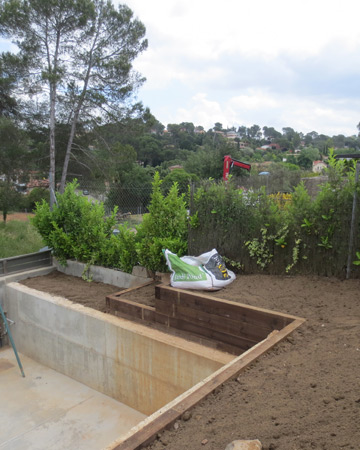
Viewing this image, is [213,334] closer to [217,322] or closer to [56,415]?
[217,322]

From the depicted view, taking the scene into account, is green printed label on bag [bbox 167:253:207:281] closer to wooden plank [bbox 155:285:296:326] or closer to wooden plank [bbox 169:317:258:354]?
wooden plank [bbox 155:285:296:326]

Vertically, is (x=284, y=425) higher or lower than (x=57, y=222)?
lower

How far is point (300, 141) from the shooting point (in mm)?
135000

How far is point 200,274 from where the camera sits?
5750 millimetres

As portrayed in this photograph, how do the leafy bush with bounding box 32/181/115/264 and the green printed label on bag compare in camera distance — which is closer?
the green printed label on bag

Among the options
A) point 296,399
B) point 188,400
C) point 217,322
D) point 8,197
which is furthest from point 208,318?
point 8,197

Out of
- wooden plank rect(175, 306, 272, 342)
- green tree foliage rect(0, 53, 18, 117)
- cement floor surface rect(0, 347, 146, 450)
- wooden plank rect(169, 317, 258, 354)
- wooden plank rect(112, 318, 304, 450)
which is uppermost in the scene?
Answer: green tree foliage rect(0, 53, 18, 117)

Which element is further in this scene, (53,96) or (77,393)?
(53,96)

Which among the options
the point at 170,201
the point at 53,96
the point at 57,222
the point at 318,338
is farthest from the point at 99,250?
the point at 53,96

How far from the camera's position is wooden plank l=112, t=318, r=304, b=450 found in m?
2.44

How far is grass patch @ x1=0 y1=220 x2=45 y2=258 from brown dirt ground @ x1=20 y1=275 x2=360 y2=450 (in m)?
9.72

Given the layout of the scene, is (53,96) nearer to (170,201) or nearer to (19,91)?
(19,91)

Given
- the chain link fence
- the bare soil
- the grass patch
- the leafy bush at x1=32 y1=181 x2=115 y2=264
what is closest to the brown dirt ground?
the bare soil

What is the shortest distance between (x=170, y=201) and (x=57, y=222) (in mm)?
3383
